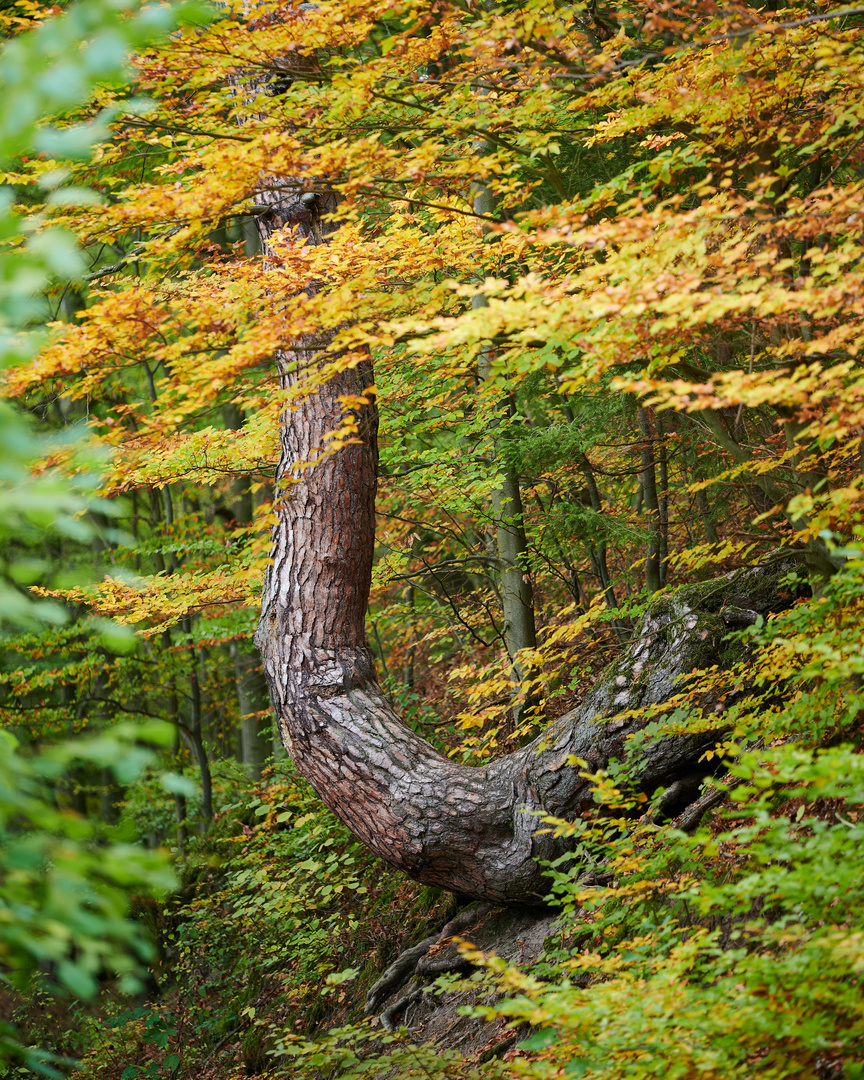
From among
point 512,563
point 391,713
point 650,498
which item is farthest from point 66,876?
point 650,498

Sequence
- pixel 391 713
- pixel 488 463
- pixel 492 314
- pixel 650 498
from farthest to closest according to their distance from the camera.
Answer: pixel 488 463 < pixel 650 498 < pixel 391 713 < pixel 492 314

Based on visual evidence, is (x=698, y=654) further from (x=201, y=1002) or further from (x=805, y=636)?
(x=201, y=1002)

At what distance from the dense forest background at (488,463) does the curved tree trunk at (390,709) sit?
2.1 inches

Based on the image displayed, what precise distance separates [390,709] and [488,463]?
2484mm

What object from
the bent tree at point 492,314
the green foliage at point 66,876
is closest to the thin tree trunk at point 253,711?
the bent tree at point 492,314

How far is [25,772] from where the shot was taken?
1.38m

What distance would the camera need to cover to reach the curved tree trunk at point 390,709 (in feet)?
15.3

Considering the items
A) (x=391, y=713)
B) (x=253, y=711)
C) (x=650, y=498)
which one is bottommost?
(x=253, y=711)

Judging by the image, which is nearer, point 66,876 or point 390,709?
point 66,876

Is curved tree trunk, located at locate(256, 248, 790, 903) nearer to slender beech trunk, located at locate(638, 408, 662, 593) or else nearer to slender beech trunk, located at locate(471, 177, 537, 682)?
slender beech trunk, located at locate(471, 177, 537, 682)

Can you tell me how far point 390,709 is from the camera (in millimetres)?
5297

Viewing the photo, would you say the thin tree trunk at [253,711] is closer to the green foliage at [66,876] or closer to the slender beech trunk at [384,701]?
the slender beech trunk at [384,701]

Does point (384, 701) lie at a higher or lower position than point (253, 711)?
higher

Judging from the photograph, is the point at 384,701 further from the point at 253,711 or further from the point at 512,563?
the point at 253,711
